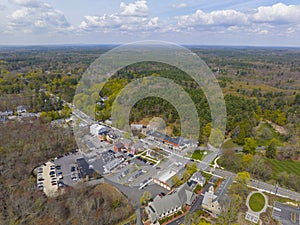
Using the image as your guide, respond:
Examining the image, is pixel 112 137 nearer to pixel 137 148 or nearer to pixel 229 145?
pixel 137 148

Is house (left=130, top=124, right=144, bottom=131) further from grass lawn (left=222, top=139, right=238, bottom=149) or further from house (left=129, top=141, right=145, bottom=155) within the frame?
grass lawn (left=222, top=139, right=238, bottom=149)

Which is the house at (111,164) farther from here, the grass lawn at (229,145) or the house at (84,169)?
the grass lawn at (229,145)

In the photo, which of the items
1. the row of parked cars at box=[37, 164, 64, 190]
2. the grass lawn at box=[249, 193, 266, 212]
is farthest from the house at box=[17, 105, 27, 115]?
the grass lawn at box=[249, 193, 266, 212]

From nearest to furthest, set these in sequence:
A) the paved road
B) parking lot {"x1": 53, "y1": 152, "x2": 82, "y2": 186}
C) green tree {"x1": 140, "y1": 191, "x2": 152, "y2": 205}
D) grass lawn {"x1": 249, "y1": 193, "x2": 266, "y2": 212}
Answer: grass lawn {"x1": 249, "y1": 193, "x2": 266, "y2": 212}
green tree {"x1": 140, "y1": 191, "x2": 152, "y2": 205}
the paved road
parking lot {"x1": 53, "y1": 152, "x2": 82, "y2": 186}

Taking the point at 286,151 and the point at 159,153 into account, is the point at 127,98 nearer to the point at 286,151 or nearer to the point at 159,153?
the point at 159,153

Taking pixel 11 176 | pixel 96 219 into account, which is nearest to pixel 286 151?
pixel 96 219
